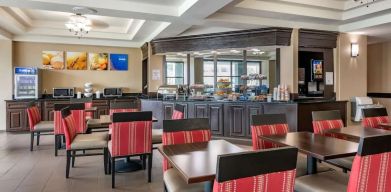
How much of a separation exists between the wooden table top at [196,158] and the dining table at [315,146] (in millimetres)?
560

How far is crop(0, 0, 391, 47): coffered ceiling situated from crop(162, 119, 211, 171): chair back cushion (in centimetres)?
222

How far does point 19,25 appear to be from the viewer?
22.7ft

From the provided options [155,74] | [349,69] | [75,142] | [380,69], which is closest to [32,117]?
[75,142]

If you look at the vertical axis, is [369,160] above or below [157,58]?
below

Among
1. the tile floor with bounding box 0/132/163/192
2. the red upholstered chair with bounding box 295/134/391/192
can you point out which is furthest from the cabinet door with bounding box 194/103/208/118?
the red upholstered chair with bounding box 295/134/391/192

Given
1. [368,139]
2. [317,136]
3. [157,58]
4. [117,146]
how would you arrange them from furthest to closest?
[157,58] < [117,146] < [317,136] < [368,139]

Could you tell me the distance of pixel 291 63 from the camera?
607cm

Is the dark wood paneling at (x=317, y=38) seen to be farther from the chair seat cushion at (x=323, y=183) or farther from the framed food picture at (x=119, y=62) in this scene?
the framed food picture at (x=119, y=62)

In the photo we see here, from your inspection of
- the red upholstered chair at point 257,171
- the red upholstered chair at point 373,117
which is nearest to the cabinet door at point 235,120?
the red upholstered chair at point 373,117

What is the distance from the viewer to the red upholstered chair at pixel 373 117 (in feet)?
12.7

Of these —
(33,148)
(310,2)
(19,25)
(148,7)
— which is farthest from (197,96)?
(19,25)

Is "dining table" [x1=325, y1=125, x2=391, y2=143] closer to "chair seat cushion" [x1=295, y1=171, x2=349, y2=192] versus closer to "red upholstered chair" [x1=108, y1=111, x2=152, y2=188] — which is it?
"chair seat cushion" [x1=295, y1=171, x2=349, y2=192]

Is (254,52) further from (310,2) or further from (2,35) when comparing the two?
(2,35)

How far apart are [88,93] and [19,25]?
2.65 meters
